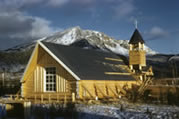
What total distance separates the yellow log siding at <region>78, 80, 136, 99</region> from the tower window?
8.87 feet

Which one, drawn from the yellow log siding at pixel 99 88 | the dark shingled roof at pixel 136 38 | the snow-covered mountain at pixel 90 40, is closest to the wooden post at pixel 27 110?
the yellow log siding at pixel 99 88

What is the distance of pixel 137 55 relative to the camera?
30.9 m

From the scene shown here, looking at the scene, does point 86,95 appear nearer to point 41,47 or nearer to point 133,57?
point 41,47

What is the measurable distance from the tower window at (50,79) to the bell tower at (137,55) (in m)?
10.3

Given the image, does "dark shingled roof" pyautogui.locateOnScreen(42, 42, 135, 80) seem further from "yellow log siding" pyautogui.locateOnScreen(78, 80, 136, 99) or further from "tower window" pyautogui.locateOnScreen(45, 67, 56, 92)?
"tower window" pyautogui.locateOnScreen(45, 67, 56, 92)

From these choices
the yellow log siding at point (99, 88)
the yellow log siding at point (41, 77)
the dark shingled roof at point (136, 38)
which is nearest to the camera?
the yellow log siding at point (99, 88)

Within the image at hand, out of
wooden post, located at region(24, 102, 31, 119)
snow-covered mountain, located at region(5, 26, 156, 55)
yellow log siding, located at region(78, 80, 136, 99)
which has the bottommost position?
Answer: wooden post, located at region(24, 102, 31, 119)

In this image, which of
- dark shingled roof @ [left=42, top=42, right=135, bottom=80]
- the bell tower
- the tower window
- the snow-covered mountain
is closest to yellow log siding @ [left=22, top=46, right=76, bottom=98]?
the tower window

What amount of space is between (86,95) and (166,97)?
240 inches

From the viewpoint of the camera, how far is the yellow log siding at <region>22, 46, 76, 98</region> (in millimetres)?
22328

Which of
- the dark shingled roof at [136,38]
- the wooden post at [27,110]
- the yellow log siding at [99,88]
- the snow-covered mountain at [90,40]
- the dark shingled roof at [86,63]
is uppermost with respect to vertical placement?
the snow-covered mountain at [90,40]

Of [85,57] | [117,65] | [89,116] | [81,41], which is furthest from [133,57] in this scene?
[81,41]

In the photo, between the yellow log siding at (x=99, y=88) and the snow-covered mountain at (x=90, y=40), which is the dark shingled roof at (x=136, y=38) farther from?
the snow-covered mountain at (x=90, y=40)

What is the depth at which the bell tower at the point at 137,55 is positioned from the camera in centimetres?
3078
